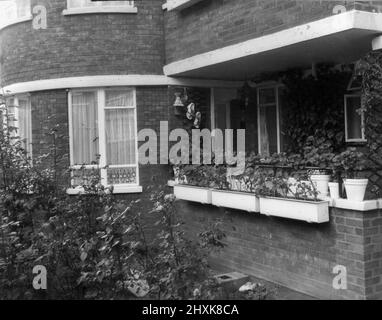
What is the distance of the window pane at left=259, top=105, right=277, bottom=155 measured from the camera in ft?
33.8

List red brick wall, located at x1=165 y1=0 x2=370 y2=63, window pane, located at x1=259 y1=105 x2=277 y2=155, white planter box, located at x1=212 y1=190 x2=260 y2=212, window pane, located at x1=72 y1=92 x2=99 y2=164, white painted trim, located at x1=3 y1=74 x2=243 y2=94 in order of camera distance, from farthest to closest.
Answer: window pane, located at x1=259 y1=105 x2=277 y2=155
window pane, located at x1=72 y1=92 x2=99 y2=164
white painted trim, located at x1=3 y1=74 x2=243 y2=94
white planter box, located at x1=212 y1=190 x2=260 y2=212
red brick wall, located at x1=165 y1=0 x2=370 y2=63

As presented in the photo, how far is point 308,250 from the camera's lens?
649cm

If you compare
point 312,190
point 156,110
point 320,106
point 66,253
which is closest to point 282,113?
point 320,106

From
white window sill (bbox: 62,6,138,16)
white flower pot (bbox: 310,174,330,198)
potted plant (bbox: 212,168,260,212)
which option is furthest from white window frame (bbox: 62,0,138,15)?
white flower pot (bbox: 310,174,330,198)

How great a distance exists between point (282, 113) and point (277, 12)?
10.4 feet

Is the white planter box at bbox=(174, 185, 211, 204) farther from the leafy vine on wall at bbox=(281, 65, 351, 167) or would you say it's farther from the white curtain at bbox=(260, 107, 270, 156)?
the white curtain at bbox=(260, 107, 270, 156)

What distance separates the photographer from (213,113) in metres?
10.5

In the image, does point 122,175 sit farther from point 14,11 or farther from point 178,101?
point 14,11

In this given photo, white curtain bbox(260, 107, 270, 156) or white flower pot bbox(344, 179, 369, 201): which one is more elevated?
white curtain bbox(260, 107, 270, 156)

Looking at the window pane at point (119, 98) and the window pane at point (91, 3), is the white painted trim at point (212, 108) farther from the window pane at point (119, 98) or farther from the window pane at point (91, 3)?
the window pane at point (91, 3)

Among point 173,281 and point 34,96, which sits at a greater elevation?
point 34,96

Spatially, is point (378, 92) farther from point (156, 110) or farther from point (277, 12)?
point (156, 110)

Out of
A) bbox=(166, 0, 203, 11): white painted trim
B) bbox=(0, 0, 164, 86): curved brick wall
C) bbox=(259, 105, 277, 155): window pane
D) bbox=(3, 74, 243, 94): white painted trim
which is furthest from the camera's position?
bbox=(259, 105, 277, 155): window pane

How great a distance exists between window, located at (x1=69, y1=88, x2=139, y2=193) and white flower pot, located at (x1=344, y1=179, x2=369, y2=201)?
490cm
